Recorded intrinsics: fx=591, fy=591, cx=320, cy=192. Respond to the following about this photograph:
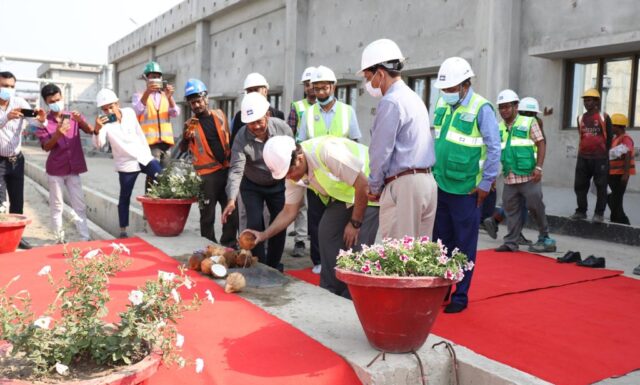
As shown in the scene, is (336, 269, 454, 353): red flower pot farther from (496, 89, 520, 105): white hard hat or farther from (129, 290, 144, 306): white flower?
(496, 89, 520, 105): white hard hat

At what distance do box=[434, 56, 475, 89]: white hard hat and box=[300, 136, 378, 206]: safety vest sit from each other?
759mm

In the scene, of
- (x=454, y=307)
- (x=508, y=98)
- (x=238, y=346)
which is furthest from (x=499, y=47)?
(x=238, y=346)

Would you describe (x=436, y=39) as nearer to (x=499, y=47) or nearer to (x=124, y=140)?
(x=499, y=47)

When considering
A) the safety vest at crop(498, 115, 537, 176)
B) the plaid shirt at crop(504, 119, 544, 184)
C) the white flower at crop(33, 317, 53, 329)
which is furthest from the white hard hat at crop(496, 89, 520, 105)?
the white flower at crop(33, 317, 53, 329)

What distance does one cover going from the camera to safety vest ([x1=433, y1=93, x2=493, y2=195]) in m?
4.28

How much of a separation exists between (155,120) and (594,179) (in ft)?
18.9

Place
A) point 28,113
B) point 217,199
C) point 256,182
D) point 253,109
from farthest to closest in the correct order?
point 28,113, point 217,199, point 256,182, point 253,109

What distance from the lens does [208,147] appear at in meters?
5.84

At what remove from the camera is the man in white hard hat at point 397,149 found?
12.1ft

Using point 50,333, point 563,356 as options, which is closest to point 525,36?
point 563,356

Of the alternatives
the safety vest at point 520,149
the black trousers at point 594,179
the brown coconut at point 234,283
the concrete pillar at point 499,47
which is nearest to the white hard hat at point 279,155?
the brown coconut at point 234,283

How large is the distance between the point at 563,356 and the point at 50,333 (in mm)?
2678

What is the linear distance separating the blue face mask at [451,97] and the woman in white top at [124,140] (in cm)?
354

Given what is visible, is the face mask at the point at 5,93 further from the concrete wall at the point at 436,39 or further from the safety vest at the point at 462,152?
the concrete wall at the point at 436,39
